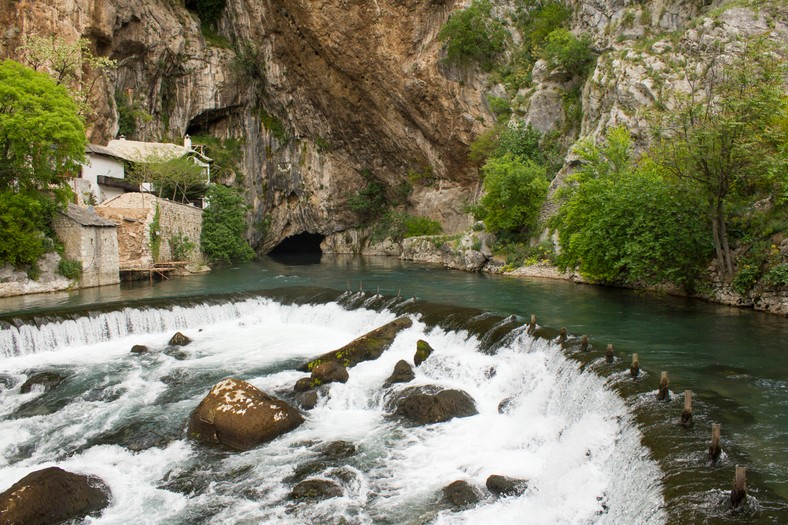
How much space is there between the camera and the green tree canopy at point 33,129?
22.1 metres

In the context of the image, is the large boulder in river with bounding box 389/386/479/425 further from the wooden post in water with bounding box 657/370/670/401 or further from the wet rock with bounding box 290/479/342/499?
the wooden post in water with bounding box 657/370/670/401

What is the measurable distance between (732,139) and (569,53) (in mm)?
20988

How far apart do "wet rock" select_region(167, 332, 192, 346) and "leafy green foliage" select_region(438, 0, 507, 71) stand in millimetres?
31553

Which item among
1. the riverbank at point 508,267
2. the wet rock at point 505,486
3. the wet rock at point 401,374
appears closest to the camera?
the wet rock at point 505,486

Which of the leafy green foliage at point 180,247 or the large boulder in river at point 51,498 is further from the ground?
the leafy green foliage at point 180,247

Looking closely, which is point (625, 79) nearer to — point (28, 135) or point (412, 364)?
point (412, 364)

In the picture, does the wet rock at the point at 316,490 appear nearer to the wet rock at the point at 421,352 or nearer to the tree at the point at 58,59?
the wet rock at the point at 421,352

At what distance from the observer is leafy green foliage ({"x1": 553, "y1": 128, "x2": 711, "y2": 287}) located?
19.4m

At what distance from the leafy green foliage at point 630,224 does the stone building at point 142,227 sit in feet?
76.2

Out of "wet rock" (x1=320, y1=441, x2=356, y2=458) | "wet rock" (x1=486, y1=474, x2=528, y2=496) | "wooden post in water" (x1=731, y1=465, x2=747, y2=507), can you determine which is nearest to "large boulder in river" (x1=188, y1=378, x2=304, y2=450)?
"wet rock" (x1=320, y1=441, x2=356, y2=458)

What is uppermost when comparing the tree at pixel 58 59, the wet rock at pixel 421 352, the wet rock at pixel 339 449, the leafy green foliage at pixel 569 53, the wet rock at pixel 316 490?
the leafy green foliage at pixel 569 53

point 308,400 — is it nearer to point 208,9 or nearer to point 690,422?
point 690,422

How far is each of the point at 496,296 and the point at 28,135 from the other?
20.5 meters

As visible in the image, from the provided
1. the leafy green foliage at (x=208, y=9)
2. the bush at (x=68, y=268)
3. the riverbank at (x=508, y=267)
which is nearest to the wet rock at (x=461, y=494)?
the riverbank at (x=508, y=267)
